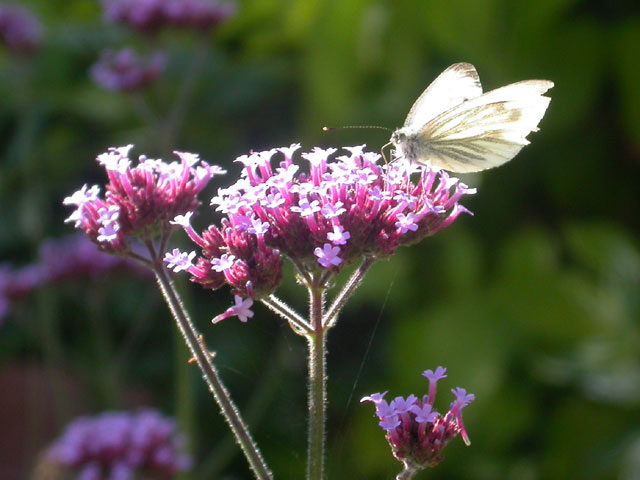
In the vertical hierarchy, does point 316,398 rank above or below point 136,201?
below

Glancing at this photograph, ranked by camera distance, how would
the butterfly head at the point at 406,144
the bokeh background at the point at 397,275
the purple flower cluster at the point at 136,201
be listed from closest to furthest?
the purple flower cluster at the point at 136,201 < the butterfly head at the point at 406,144 < the bokeh background at the point at 397,275

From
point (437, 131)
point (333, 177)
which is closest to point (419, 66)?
point (437, 131)

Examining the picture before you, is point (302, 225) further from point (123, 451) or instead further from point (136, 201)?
point (123, 451)

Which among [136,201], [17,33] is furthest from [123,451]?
[17,33]

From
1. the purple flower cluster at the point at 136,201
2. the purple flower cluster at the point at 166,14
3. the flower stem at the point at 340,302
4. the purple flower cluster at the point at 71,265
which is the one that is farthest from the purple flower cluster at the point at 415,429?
the purple flower cluster at the point at 166,14

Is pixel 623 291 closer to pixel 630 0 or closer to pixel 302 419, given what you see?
pixel 630 0

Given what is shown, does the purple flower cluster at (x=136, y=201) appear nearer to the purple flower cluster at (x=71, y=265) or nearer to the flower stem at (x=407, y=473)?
the flower stem at (x=407, y=473)

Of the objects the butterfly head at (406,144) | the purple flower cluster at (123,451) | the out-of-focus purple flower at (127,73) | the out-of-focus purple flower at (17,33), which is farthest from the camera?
the out-of-focus purple flower at (17,33)
